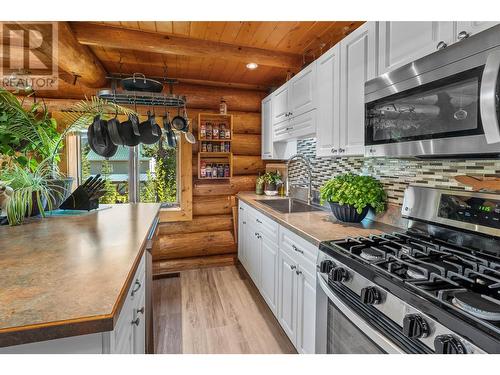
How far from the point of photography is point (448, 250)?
1.21 metres

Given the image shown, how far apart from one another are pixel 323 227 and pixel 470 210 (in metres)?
0.76

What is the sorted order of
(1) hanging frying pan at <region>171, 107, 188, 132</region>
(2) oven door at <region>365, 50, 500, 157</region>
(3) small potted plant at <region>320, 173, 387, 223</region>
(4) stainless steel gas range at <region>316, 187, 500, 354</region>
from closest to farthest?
1. (4) stainless steel gas range at <region>316, 187, 500, 354</region>
2. (2) oven door at <region>365, 50, 500, 157</region>
3. (3) small potted plant at <region>320, 173, 387, 223</region>
4. (1) hanging frying pan at <region>171, 107, 188, 132</region>

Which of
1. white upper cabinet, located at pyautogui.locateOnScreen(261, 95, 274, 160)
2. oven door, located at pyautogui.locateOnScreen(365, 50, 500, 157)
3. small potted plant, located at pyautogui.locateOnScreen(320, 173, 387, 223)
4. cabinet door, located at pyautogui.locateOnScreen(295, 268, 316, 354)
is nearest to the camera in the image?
oven door, located at pyautogui.locateOnScreen(365, 50, 500, 157)

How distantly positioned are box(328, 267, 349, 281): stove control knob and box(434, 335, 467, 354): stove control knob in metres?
0.43

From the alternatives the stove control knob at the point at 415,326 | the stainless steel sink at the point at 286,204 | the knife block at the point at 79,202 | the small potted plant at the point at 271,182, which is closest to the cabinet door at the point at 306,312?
the stove control knob at the point at 415,326

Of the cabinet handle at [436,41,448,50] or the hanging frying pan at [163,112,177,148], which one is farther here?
the hanging frying pan at [163,112,177,148]

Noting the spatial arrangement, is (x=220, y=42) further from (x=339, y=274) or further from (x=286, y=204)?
(x=339, y=274)

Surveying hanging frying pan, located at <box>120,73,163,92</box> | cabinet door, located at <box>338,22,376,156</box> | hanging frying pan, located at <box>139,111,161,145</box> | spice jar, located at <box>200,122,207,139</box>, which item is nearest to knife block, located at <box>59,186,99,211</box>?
hanging frying pan, located at <box>139,111,161,145</box>

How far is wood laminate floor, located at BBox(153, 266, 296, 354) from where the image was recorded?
198 centimetres

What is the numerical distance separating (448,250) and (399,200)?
58cm

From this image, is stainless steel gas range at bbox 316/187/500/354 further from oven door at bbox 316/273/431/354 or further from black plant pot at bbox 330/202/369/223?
black plant pot at bbox 330/202/369/223

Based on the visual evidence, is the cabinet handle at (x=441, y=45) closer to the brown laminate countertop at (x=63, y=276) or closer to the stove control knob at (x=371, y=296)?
the stove control knob at (x=371, y=296)
